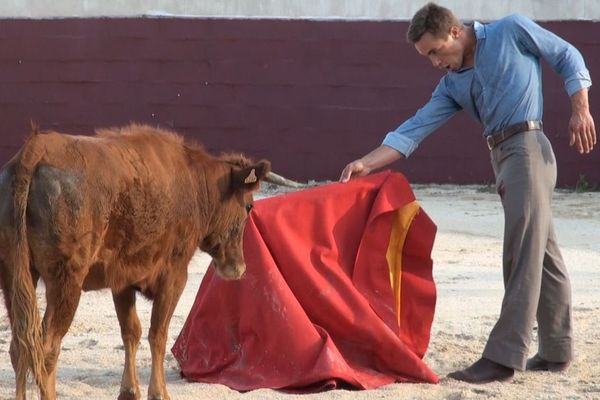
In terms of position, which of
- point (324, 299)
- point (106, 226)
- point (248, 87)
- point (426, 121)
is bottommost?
point (324, 299)

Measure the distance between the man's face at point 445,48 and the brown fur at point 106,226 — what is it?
0.86 m

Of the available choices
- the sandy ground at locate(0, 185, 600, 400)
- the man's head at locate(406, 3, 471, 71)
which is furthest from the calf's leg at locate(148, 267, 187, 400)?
the man's head at locate(406, 3, 471, 71)

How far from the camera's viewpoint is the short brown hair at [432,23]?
543 centimetres

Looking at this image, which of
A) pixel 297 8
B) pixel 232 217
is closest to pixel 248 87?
pixel 297 8

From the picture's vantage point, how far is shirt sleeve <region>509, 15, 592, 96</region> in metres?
5.48

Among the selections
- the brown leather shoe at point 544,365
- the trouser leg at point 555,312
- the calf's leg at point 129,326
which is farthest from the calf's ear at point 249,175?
the brown leather shoe at point 544,365

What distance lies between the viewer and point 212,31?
13883 mm

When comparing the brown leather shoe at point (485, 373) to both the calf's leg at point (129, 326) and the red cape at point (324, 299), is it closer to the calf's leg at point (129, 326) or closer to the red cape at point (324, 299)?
the red cape at point (324, 299)

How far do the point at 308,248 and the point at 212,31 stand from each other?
329 inches

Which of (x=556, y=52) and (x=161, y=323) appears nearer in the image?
(x=161, y=323)

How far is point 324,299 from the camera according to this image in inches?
223

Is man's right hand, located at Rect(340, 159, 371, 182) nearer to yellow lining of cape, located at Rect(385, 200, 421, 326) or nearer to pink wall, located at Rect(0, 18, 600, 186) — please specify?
yellow lining of cape, located at Rect(385, 200, 421, 326)

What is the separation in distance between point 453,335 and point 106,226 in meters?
2.49

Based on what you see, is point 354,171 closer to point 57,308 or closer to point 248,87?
point 57,308
